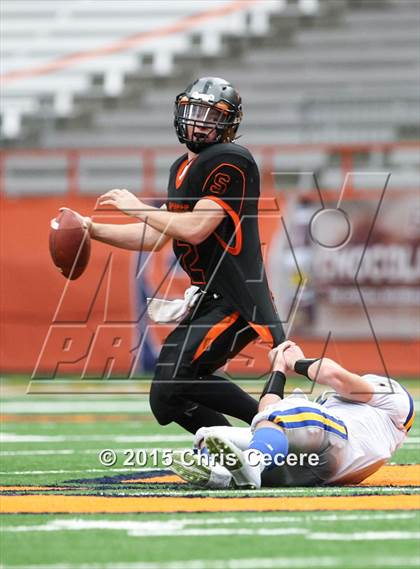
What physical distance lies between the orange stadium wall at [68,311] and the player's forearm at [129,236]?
243 inches

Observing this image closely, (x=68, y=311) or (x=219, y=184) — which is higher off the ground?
(x=219, y=184)

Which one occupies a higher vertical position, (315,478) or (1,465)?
(315,478)

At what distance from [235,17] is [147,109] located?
2.01 metres

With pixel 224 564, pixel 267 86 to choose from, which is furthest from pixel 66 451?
pixel 267 86

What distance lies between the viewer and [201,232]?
5.26m

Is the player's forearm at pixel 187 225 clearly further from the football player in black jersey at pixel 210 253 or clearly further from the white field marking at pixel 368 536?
the white field marking at pixel 368 536

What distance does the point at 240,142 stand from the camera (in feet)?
49.7

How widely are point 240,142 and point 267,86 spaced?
1727mm

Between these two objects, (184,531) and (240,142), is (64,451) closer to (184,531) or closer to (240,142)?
(184,531)

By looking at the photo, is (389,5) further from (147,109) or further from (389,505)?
(389,505)

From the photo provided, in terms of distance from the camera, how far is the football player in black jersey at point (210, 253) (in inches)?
208

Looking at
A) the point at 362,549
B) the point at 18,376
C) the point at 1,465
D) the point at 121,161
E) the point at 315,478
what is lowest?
the point at 18,376

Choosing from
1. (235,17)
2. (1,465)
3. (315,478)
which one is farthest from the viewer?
(235,17)

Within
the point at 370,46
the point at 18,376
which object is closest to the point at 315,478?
the point at 18,376
